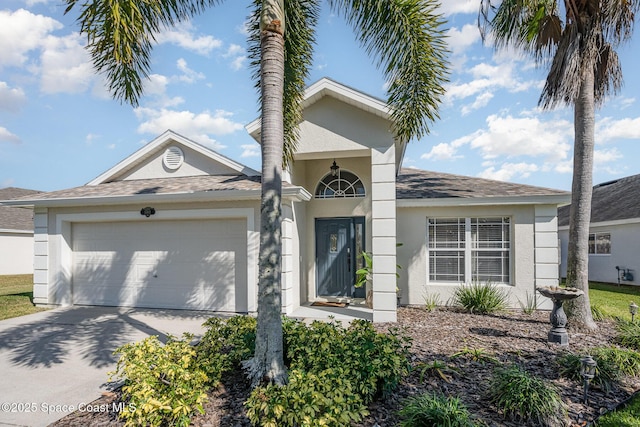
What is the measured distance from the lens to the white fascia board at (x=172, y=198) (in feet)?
27.1

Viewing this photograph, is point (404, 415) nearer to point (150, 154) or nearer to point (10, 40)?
point (10, 40)

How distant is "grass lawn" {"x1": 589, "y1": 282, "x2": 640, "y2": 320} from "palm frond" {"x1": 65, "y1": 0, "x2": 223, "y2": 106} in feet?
37.3

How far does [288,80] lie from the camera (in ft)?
21.9

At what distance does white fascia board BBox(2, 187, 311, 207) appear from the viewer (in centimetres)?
826

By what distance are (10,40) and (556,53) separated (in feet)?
40.8

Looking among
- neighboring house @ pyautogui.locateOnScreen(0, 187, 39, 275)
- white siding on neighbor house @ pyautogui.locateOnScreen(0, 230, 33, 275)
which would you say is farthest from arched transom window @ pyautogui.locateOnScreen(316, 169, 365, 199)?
white siding on neighbor house @ pyautogui.locateOnScreen(0, 230, 33, 275)

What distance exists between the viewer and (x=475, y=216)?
9703 mm

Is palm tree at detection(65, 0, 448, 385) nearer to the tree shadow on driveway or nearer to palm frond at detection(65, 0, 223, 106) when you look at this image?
palm frond at detection(65, 0, 223, 106)

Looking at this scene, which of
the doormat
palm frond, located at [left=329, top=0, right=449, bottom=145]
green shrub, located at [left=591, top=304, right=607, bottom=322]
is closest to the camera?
palm frond, located at [left=329, top=0, right=449, bottom=145]

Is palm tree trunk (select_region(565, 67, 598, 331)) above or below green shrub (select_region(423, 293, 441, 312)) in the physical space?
above

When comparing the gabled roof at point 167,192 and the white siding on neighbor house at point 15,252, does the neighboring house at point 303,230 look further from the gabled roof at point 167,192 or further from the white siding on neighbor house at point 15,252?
the white siding on neighbor house at point 15,252

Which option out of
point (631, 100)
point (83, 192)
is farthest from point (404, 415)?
point (83, 192)

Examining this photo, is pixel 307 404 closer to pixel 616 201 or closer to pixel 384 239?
pixel 384 239

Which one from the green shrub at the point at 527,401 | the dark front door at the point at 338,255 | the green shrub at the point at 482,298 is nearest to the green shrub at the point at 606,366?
the green shrub at the point at 527,401
